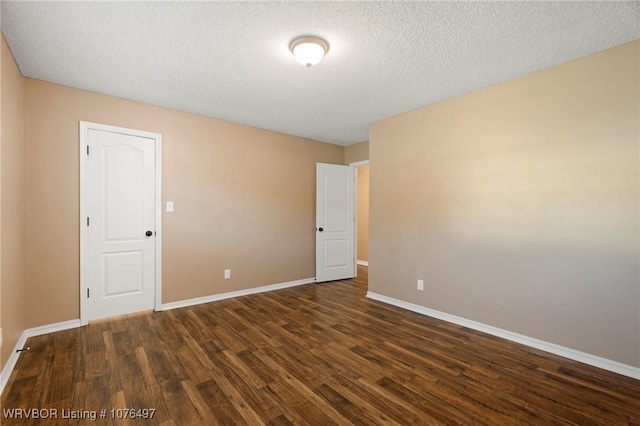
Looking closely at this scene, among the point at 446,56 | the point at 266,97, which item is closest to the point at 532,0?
the point at 446,56

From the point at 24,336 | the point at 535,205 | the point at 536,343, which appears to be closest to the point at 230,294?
A: the point at 24,336

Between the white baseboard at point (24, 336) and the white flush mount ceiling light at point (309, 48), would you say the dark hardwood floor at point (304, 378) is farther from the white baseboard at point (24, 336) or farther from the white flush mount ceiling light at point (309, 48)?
the white flush mount ceiling light at point (309, 48)

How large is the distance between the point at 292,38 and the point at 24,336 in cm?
362

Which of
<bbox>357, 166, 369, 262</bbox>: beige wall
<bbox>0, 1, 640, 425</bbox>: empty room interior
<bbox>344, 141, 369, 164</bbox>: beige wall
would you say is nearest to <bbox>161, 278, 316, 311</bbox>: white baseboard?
<bbox>0, 1, 640, 425</bbox>: empty room interior

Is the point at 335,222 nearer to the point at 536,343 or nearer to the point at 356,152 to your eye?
the point at 356,152

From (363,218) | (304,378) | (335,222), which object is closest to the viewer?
(304,378)

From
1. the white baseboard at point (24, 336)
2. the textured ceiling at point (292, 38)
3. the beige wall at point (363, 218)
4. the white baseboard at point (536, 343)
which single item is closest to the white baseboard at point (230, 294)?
the white baseboard at point (24, 336)

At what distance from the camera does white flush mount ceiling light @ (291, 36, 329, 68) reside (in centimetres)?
211

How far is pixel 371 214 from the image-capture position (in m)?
4.15

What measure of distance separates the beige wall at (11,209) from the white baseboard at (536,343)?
383cm

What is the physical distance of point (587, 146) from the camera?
233cm

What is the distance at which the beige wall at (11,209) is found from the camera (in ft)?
6.84

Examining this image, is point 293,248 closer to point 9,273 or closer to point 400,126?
point 400,126

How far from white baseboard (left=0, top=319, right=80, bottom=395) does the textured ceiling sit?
2.46 m
